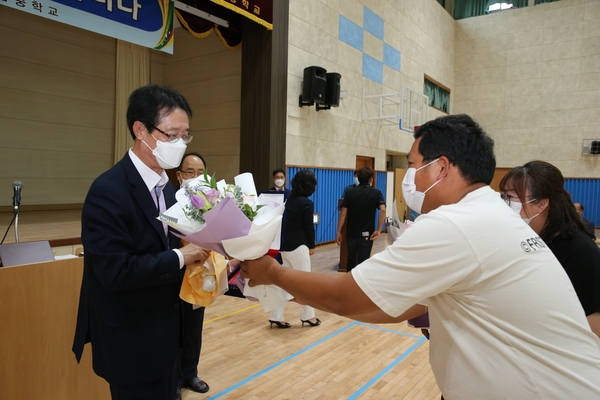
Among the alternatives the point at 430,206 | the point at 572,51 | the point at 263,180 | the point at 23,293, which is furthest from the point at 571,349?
the point at 572,51

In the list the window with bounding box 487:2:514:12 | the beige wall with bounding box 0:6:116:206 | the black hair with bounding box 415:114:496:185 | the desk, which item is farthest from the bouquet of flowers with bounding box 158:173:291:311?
the window with bounding box 487:2:514:12

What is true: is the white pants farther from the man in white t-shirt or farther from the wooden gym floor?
the man in white t-shirt

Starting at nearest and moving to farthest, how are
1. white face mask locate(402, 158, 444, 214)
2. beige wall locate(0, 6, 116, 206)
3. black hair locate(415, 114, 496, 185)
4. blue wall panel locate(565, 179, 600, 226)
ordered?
1. black hair locate(415, 114, 496, 185)
2. white face mask locate(402, 158, 444, 214)
3. beige wall locate(0, 6, 116, 206)
4. blue wall panel locate(565, 179, 600, 226)

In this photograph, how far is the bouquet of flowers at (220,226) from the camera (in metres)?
1.43

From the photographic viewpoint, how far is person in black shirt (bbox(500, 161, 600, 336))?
5.32 feet

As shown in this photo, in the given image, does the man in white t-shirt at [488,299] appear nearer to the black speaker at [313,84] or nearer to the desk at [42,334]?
the desk at [42,334]

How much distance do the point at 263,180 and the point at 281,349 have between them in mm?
4793

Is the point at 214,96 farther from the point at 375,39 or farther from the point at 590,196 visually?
the point at 590,196

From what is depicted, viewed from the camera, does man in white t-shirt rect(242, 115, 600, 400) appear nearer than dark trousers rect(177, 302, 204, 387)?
Yes

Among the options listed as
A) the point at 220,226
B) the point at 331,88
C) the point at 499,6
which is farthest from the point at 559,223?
the point at 499,6

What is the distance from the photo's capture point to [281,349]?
3785 mm

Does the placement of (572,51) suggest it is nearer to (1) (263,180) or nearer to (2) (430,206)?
(1) (263,180)

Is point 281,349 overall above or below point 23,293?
below

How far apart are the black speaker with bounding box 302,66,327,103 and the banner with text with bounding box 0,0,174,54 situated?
2.89 metres
